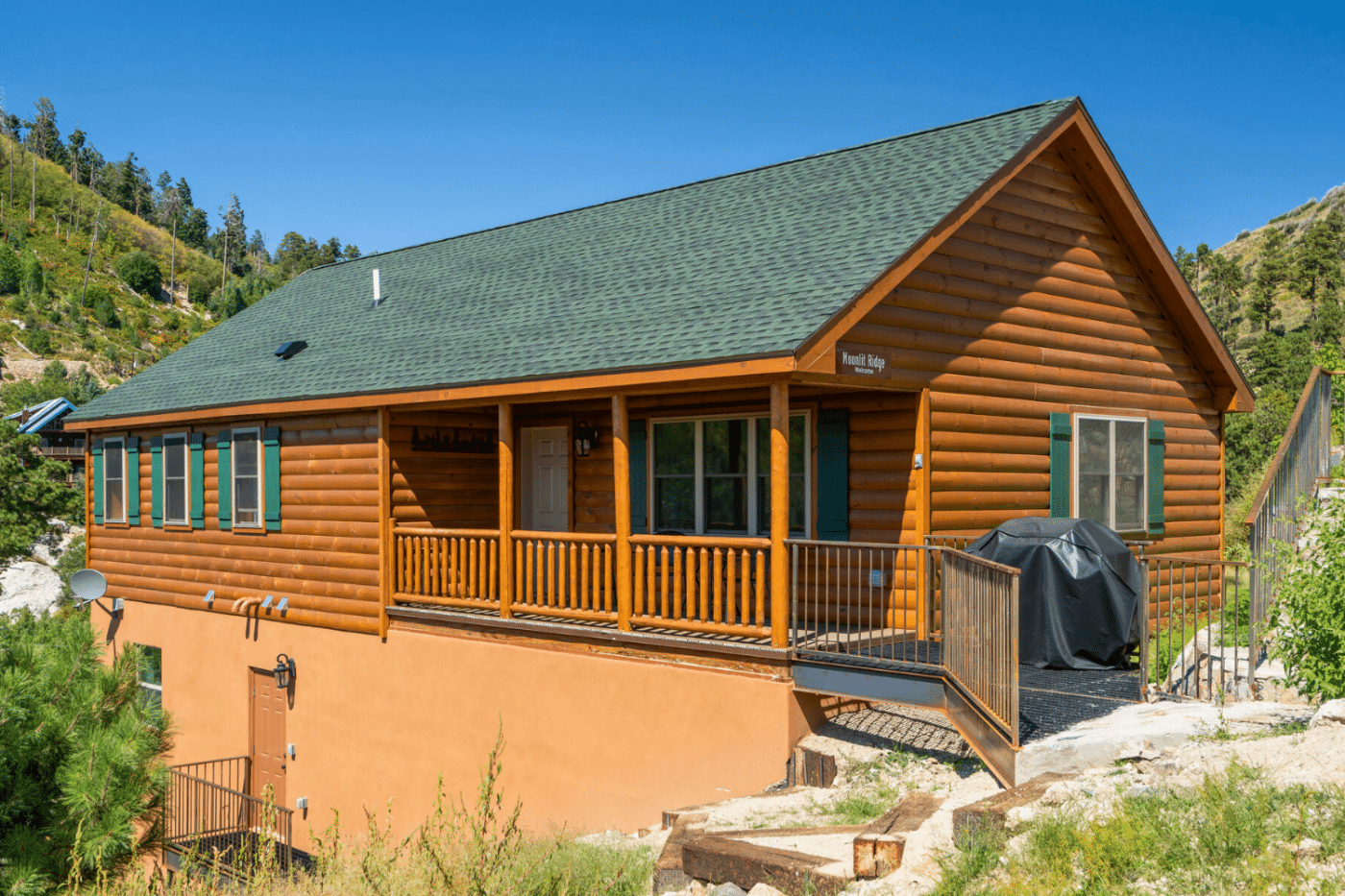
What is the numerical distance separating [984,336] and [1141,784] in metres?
6.03

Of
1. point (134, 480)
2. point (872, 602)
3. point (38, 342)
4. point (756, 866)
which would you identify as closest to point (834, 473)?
point (872, 602)

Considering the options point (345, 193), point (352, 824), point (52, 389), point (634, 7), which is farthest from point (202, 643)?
point (345, 193)

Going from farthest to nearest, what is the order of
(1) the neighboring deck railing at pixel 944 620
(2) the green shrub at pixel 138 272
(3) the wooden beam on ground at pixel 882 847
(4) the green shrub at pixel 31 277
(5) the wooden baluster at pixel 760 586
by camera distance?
(2) the green shrub at pixel 138 272
(4) the green shrub at pixel 31 277
(5) the wooden baluster at pixel 760 586
(1) the neighboring deck railing at pixel 944 620
(3) the wooden beam on ground at pixel 882 847

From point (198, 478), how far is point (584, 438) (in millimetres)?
6549

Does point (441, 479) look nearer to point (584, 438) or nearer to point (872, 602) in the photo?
point (584, 438)

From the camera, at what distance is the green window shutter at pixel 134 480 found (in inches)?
680

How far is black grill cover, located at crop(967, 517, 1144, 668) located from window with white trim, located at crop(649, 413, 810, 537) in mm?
2323

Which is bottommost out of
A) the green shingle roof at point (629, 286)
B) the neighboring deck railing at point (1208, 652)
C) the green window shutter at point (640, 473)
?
the neighboring deck railing at point (1208, 652)

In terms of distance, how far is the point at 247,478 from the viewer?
1527cm

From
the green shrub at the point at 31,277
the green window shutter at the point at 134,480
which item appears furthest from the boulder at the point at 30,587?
the green shrub at the point at 31,277

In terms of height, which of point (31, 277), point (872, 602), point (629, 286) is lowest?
point (872, 602)

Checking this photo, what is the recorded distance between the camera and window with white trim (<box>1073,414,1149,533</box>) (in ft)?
39.9

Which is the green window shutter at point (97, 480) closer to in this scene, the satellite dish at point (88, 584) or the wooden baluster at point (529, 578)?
the satellite dish at point (88, 584)

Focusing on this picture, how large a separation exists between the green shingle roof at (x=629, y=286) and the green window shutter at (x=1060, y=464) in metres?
2.99
